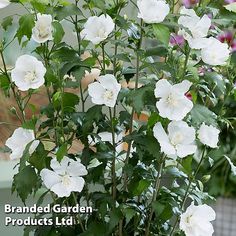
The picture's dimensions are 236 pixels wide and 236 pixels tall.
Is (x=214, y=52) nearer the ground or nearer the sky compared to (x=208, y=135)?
nearer the sky

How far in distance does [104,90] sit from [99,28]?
110 millimetres

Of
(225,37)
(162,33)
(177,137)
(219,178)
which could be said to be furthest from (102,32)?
(219,178)

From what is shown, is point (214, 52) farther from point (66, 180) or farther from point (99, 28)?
point (66, 180)

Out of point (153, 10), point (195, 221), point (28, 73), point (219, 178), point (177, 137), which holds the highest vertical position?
point (153, 10)

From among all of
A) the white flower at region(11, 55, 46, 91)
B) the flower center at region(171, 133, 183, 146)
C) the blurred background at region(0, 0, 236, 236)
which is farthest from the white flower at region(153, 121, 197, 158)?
the blurred background at region(0, 0, 236, 236)

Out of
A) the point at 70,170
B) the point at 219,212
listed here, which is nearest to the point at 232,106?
the point at 219,212

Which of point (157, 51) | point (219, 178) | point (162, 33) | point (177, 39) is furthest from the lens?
point (219, 178)

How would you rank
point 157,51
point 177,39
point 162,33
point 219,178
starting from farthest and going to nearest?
1. point 219,178
2. point 177,39
3. point 157,51
4. point 162,33

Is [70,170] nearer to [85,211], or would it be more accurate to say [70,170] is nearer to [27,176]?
[27,176]

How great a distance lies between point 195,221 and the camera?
1.00m

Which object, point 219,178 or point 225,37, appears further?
point 219,178

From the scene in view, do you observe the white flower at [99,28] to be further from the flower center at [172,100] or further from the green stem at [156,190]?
the green stem at [156,190]

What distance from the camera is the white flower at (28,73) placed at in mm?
879

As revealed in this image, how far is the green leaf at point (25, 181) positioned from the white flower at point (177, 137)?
259 millimetres
